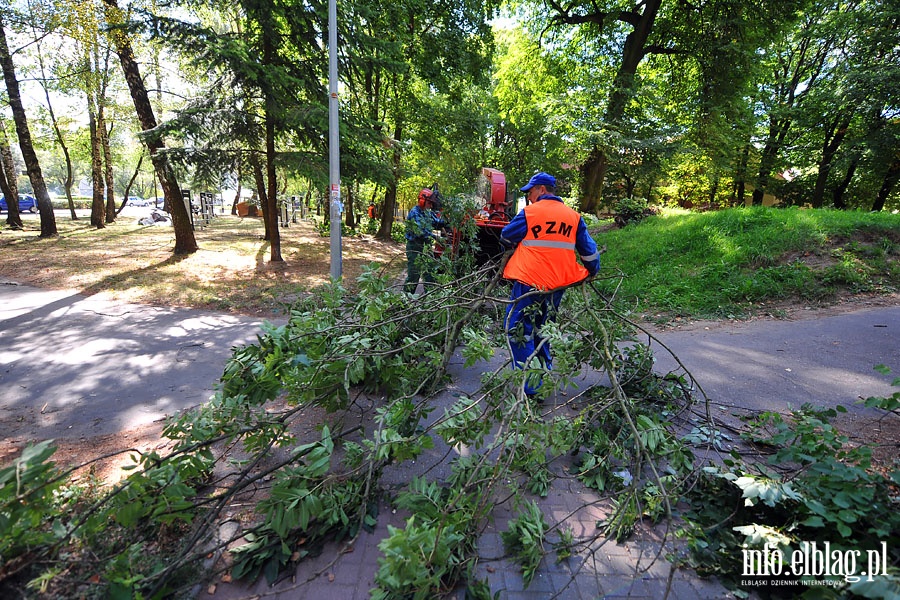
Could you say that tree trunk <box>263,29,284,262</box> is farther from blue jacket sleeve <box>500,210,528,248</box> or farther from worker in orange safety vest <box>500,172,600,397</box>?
worker in orange safety vest <box>500,172,600,397</box>

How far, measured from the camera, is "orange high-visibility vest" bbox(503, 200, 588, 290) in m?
3.36

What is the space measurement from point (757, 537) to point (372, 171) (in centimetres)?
969

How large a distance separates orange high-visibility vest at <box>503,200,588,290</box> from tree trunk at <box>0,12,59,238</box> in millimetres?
16675

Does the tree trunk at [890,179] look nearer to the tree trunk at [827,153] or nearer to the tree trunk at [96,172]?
the tree trunk at [827,153]

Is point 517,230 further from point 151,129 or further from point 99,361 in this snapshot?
point 151,129

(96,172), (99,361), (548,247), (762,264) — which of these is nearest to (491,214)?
(762,264)

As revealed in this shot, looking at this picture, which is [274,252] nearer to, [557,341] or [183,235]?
[183,235]

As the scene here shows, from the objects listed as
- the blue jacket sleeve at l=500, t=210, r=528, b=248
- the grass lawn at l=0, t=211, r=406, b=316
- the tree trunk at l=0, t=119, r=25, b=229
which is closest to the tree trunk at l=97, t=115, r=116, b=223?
the tree trunk at l=0, t=119, r=25, b=229

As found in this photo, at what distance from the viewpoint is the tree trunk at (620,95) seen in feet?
43.4

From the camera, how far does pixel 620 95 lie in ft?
44.0

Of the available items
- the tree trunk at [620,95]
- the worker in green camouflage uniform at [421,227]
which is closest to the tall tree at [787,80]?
the tree trunk at [620,95]

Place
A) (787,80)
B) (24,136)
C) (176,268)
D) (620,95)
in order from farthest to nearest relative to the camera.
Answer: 1. (787,80)
2. (620,95)
3. (24,136)
4. (176,268)

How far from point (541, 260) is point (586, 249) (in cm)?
46

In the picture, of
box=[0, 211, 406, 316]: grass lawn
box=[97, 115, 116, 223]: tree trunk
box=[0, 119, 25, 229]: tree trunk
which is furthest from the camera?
box=[97, 115, 116, 223]: tree trunk
